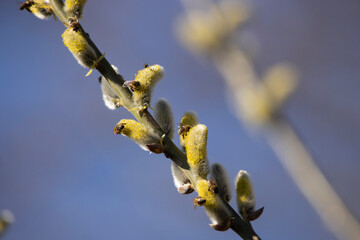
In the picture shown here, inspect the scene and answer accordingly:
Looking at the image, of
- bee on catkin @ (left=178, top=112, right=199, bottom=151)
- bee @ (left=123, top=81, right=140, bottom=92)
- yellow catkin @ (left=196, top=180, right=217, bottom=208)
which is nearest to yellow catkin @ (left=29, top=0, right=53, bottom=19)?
bee @ (left=123, top=81, right=140, bottom=92)

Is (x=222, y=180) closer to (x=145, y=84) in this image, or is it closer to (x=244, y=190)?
(x=244, y=190)

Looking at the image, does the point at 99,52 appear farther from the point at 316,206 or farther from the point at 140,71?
the point at 316,206

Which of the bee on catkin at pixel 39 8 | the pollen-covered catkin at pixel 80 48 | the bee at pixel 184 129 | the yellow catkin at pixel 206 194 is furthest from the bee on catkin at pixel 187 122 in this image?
the bee on catkin at pixel 39 8

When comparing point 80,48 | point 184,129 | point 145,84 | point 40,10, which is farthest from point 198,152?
point 40,10

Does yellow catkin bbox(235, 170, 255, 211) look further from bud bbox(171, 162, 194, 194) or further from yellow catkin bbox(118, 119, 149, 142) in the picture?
yellow catkin bbox(118, 119, 149, 142)

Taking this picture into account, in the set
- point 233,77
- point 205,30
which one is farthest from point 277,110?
point 205,30

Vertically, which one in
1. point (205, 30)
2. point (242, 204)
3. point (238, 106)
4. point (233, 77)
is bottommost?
point (242, 204)
